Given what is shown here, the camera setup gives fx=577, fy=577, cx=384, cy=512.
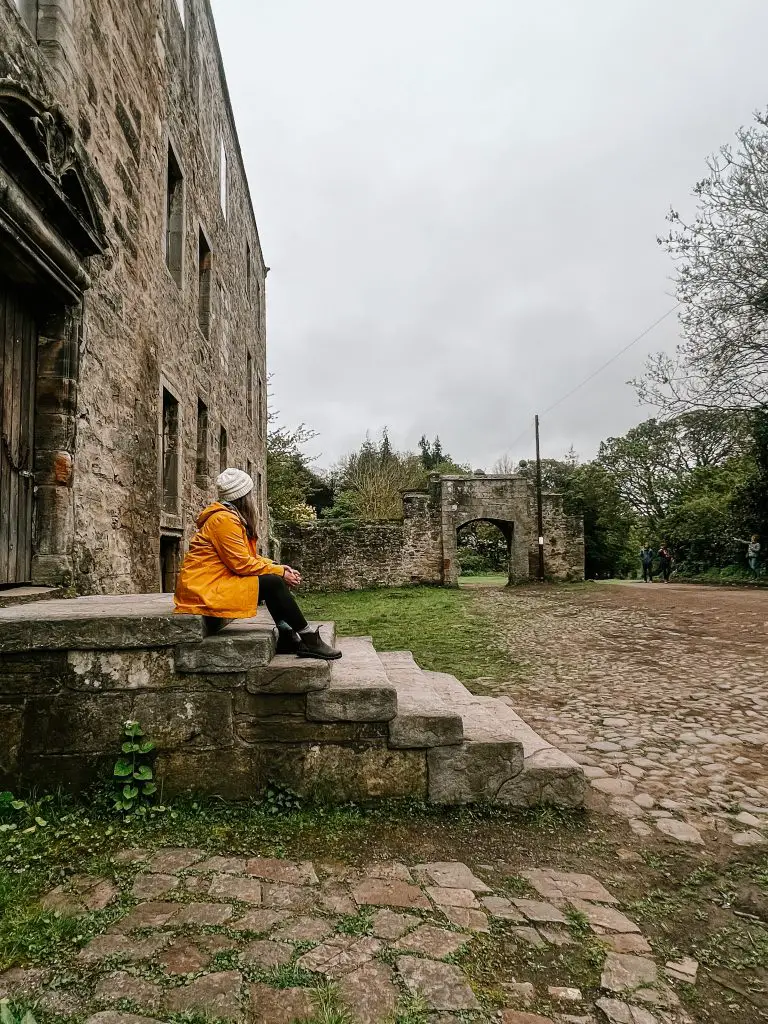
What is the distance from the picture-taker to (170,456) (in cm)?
770

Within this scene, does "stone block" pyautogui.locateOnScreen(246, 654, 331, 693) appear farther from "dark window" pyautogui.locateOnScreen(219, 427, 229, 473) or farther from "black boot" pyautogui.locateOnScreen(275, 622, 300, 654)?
Result: "dark window" pyautogui.locateOnScreen(219, 427, 229, 473)

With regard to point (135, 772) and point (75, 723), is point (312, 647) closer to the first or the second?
point (135, 772)

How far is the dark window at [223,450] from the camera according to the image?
11.0m

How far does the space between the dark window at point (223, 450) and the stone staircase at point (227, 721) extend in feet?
26.7

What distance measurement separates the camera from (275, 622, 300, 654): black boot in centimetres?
328

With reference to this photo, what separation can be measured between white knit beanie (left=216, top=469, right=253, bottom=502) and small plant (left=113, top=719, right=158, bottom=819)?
1269mm

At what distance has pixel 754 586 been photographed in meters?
17.0

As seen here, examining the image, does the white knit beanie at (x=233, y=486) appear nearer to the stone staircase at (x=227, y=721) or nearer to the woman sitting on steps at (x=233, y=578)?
the woman sitting on steps at (x=233, y=578)

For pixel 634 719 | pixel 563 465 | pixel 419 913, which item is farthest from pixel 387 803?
pixel 563 465

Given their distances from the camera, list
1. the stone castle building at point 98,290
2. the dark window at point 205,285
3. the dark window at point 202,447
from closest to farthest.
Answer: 1. the stone castle building at point 98,290
2. the dark window at point 202,447
3. the dark window at point 205,285

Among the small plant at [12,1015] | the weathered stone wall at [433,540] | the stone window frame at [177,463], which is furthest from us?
the weathered stone wall at [433,540]

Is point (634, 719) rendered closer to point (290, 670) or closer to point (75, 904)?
point (290, 670)

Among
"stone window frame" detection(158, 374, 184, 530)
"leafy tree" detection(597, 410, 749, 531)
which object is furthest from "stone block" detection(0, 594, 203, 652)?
"leafy tree" detection(597, 410, 749, 531)

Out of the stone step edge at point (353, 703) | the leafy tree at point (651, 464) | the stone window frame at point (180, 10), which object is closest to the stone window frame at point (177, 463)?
the stone step edge at point (353, 703)
